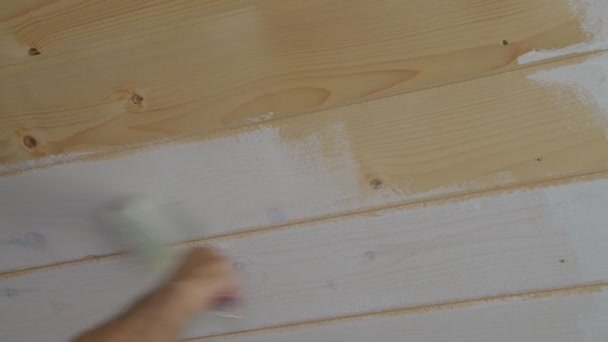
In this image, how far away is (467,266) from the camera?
3.37 feet

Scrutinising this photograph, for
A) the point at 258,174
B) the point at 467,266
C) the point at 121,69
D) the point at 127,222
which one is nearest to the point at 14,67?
the point at 121,69

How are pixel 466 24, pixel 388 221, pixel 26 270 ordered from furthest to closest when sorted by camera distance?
pixel 26 270, pixel 388 221, pixel 466 24

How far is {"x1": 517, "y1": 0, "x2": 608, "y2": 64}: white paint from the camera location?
0.88 metres

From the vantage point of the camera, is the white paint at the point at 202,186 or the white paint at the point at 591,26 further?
the white paint at the point at 202,186

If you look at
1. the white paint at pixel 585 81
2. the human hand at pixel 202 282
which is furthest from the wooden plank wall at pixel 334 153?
the human hand at pixel 202 282

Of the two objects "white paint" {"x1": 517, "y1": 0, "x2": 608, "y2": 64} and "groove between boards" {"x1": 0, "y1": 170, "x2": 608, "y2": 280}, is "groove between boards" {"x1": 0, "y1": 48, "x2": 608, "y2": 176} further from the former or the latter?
"groove between boards" {"x1": 0, "y1": 170, "x2": 608, "y2": 280}

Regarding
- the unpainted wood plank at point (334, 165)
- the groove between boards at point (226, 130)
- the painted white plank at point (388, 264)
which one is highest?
the groove between boards at point (226, 130)

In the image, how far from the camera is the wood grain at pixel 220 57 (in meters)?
0.92

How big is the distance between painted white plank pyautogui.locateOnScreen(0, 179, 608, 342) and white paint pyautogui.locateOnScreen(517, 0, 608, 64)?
18cm

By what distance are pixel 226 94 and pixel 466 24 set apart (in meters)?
0.33

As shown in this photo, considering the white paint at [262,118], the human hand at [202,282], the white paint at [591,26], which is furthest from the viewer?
the white paint at [262,118]

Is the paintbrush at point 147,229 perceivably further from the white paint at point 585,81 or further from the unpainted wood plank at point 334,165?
the white paint at point 585,81

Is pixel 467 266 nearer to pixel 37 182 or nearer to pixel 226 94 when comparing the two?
pixel 226 94

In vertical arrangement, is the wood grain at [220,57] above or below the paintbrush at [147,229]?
above
